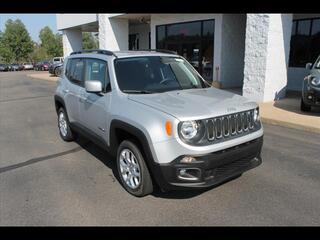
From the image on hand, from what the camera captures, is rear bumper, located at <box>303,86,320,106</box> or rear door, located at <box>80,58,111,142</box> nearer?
rear door, located at <box>80,58,111,142</box>

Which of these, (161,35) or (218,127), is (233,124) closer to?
(218,127)

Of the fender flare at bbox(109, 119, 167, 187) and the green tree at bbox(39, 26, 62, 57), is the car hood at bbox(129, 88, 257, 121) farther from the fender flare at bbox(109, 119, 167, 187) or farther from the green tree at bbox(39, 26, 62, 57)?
the green tree at bbox(39, 26, 62, 57)

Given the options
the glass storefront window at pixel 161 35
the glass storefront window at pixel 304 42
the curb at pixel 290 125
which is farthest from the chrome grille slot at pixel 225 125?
the glass storefront window at pixel 161 35

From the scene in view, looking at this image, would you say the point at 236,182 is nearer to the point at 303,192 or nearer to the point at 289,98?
the point at 303,192

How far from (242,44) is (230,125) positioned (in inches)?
510

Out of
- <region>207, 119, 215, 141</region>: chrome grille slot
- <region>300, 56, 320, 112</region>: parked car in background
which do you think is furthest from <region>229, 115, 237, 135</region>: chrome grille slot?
<region>300, 56, 320, 112</region>: parked car in background

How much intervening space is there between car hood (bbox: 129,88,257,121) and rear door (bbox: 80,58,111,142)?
0.59 meters

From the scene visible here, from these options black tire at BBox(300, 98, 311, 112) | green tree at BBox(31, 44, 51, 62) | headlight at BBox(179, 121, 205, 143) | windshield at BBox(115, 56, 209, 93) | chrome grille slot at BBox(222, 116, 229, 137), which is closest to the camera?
headlight at BBox(179, 121, 205, 143)

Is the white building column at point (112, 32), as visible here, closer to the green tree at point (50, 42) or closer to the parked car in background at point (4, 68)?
the parked car in background at point (4, 68)

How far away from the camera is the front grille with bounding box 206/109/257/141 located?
3794 mm
